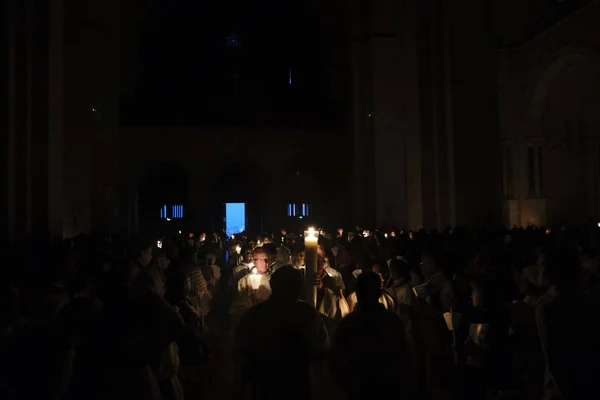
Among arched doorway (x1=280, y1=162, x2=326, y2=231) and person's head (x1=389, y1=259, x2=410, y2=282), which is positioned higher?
arched doorway (x1=280, y1=162, x2=326, y2=231)

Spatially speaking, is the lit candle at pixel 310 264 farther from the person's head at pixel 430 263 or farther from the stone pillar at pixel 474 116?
the stone pillar at pixel 474 116

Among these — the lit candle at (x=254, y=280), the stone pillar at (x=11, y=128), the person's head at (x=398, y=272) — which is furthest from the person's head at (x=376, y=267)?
the stone pillar at (x=11, y=128)

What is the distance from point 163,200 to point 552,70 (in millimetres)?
22321


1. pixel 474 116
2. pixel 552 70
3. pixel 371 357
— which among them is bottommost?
pixel 371 357

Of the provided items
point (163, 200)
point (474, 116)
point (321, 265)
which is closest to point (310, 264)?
point (321, 265)

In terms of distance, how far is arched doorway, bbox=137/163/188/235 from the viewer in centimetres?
3569

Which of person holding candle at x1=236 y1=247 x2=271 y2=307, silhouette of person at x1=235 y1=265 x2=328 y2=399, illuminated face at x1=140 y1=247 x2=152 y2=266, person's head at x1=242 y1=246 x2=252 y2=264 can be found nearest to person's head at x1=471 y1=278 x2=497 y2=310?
silhouette of person at x1=235 y1=265 x2=328 y2=399

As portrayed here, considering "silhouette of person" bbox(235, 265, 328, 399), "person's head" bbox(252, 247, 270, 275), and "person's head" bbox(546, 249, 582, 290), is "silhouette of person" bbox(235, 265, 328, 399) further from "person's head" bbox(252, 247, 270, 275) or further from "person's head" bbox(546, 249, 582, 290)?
"person's head" bbox(252, 247, 270, 275)

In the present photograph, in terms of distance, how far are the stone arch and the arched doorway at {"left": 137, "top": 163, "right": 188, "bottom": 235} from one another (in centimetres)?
1993

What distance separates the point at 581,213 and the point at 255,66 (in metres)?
22.7

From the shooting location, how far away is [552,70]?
21797 mm

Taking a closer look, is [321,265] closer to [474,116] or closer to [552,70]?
[474,116]

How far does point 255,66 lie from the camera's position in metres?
39.7

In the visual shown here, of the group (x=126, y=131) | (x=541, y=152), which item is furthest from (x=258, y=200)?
(x=541, y=152)
